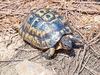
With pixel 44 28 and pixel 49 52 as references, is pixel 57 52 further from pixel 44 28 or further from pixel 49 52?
pixel 44 28

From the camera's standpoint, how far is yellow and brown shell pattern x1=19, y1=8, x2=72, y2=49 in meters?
3.88

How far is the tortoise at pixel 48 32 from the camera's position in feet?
12.7

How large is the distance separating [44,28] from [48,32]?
0.29ft

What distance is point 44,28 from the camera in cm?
395

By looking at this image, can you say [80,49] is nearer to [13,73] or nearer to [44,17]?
[44,17]

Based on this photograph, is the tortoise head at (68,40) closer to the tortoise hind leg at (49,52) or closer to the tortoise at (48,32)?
the tortoise at (48,32)

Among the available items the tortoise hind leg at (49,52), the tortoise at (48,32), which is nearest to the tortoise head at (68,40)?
the tortoise at (48,32)

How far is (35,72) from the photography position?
3.70m

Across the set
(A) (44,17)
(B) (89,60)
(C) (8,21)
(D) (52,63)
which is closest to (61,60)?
(D) (52,63)

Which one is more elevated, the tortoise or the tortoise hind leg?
the tortoise

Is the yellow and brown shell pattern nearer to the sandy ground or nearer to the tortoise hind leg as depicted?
the tortoise hind leg

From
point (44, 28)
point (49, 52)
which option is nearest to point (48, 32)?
point (44, 28)

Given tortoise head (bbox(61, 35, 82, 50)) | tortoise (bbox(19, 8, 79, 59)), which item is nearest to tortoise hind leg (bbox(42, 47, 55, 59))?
tortoise (bbox(19, 8, 79, 59))

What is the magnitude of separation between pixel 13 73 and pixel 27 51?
497 millimetres
